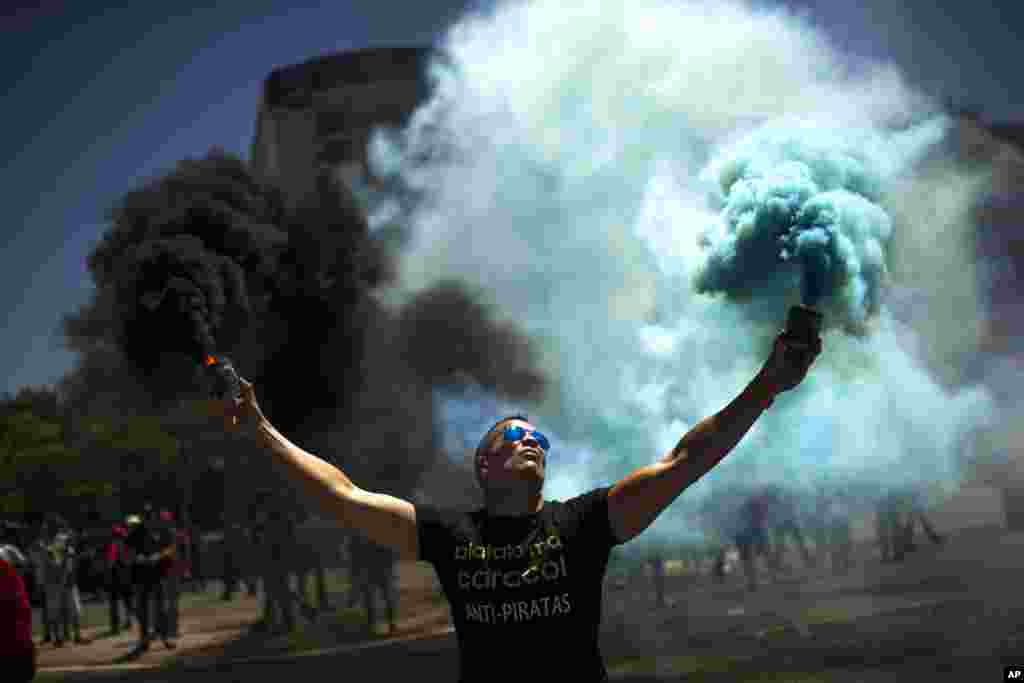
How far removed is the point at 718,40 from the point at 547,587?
42.9 feet

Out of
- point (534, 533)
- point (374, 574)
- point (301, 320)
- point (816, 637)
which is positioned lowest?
point (816, 637)

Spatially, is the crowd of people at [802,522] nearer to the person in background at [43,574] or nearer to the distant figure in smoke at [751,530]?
the distant figure in smoke at [751,530]

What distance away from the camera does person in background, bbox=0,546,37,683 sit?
4.39 m

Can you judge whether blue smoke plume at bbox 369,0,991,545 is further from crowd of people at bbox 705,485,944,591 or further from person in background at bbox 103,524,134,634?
person in background at bbox 103,524,134,634

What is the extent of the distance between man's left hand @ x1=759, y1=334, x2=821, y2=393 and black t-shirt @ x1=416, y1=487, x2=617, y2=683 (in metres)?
0.48

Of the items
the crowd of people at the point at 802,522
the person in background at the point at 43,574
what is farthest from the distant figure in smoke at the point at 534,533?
the person in background at the point at 43,574

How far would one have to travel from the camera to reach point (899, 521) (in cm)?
1723

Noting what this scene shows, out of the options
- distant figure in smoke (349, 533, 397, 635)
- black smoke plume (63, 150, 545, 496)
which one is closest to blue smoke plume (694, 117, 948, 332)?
distant figure in smoke (349, 533, 397, 635)

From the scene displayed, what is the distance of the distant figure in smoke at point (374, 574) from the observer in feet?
52.9

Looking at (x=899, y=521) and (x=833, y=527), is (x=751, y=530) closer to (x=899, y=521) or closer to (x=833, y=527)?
(x=833, y=527)

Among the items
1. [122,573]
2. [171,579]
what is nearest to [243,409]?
[171,579]

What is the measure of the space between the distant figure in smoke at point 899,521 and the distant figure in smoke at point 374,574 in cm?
648

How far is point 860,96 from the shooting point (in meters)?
12.3

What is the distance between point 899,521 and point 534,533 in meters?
15.5
